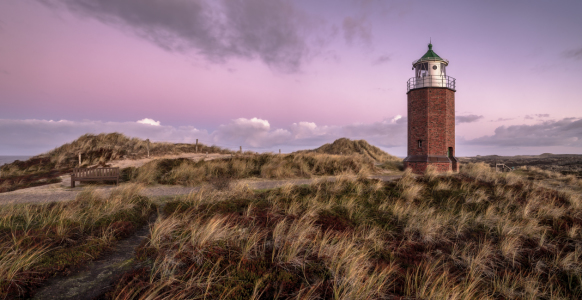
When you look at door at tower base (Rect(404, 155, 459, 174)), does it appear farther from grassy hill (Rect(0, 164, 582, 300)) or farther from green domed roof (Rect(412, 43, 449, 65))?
grassy hill (Rect(0, 164, 582, 300))

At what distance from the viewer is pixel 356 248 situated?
4277 millimetres

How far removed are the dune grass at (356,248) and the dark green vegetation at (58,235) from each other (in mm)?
809

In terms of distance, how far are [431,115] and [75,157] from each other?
26.8 metres

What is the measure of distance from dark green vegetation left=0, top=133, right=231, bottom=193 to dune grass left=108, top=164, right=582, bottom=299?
1326 centimetres

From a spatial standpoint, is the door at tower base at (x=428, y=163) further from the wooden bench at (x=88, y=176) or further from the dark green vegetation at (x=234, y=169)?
the wooden bench at (x=88, y=176)

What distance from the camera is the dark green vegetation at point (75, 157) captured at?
14336mm

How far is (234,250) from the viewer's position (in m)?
3.98

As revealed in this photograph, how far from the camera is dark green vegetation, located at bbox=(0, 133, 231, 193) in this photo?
14336 mm

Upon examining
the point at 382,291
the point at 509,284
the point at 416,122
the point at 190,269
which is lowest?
the point at 509,284

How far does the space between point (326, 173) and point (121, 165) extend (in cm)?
1388

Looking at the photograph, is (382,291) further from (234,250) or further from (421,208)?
(421,208)

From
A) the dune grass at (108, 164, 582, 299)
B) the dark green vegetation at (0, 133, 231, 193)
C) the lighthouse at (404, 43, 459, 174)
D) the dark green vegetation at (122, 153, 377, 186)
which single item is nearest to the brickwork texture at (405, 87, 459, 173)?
the lighthouse at (404, 43, 459, 174)

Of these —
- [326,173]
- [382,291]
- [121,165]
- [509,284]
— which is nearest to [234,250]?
[382,291]

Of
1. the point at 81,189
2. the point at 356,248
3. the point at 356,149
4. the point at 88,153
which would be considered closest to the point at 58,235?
the point at 356,248
